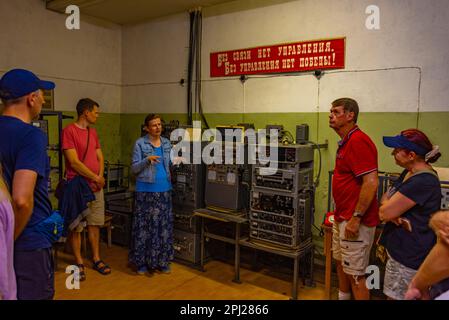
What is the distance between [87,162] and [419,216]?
276 centimetres

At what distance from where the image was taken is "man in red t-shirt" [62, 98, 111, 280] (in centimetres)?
332

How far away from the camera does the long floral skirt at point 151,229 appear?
11.4 feet

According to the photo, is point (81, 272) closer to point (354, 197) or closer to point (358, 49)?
point (354, 197)

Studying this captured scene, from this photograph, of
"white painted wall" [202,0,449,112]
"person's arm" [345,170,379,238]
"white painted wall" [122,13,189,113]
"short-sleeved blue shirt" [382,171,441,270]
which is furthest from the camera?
"white painted wall" [122,13,189,113]

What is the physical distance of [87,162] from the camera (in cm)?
344

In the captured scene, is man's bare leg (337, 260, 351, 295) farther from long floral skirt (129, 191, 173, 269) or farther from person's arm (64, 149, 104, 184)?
person's arm (64, 149, 104, 184)

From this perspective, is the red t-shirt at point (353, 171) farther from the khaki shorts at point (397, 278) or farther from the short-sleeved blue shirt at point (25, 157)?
the short-sleeved blue shirt at point (25, 157)

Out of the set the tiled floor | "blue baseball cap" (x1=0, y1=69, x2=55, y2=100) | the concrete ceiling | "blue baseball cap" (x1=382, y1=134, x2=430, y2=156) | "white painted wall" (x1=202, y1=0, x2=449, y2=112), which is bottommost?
the tiled floor

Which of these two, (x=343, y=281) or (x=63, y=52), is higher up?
(x=63, y=52)

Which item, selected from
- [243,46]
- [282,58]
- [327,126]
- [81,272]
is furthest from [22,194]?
[243,46]

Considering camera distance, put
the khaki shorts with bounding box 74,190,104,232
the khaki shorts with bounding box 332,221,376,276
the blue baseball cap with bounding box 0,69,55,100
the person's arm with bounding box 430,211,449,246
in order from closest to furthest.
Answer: the person's arm with bounding box 430,211,449,246 < the blue baseball cap with bounding box 0,69,55,100 < the khaki shorts with bounding box 332,221,376,276 < the khaki shorts with bounding box 74,190,104,232

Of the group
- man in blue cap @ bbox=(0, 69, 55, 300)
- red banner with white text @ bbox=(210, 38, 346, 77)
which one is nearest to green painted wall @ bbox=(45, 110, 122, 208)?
red banner with white text @ bbox=(210, 38, 346, 77)

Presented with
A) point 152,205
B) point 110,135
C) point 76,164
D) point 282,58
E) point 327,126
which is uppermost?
point 282,58
